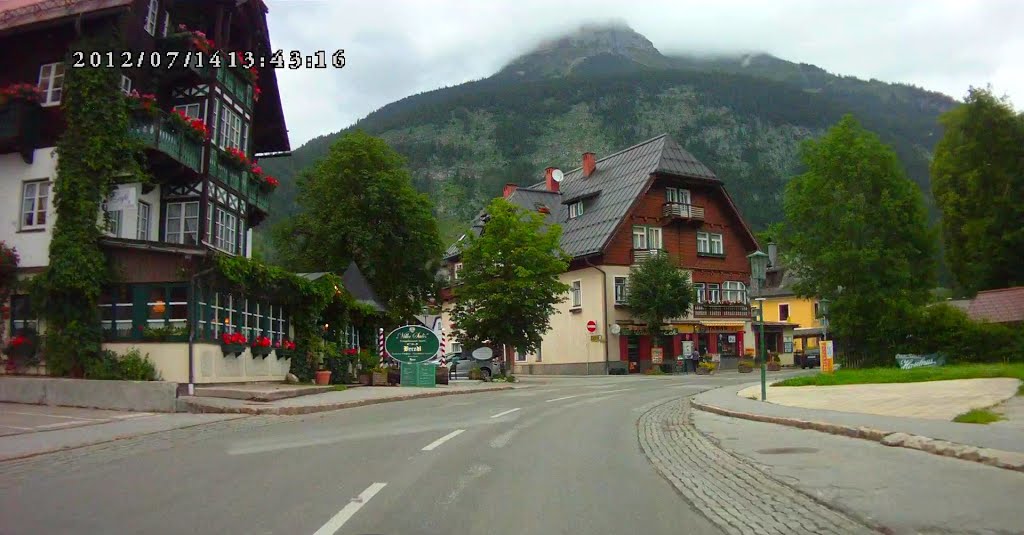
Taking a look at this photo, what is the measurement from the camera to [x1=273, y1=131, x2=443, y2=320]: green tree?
46.6 metres

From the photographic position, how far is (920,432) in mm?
11609

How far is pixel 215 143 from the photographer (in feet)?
96.0

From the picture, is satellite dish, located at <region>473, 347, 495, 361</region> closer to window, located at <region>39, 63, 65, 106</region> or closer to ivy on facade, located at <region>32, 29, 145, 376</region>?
ivy on facade, located at <region>32, 29, 145, 376</region>

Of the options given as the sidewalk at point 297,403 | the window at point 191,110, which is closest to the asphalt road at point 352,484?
the sidewalk at point 297,403

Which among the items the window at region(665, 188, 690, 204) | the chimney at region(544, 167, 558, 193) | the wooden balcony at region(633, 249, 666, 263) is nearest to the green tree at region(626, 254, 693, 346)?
the wooden balcony at region(633, 249, 666, 263)

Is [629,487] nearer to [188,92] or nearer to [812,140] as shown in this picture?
[188,92]

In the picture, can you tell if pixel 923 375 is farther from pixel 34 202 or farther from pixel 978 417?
pixel 34 202

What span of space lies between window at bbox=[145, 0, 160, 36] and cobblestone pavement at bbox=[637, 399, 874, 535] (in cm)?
2121

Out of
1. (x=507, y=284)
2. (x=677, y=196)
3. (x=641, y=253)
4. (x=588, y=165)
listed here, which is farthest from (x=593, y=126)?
(x=507, y=284)

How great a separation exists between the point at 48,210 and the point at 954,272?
5009cm

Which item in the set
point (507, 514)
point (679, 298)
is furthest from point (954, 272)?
point (507, 514)

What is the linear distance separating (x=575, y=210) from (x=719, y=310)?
501 inches

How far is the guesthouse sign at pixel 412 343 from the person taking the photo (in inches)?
1215

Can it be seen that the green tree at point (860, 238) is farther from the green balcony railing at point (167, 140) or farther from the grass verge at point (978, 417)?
the green balcony railing at point (167, 140)
